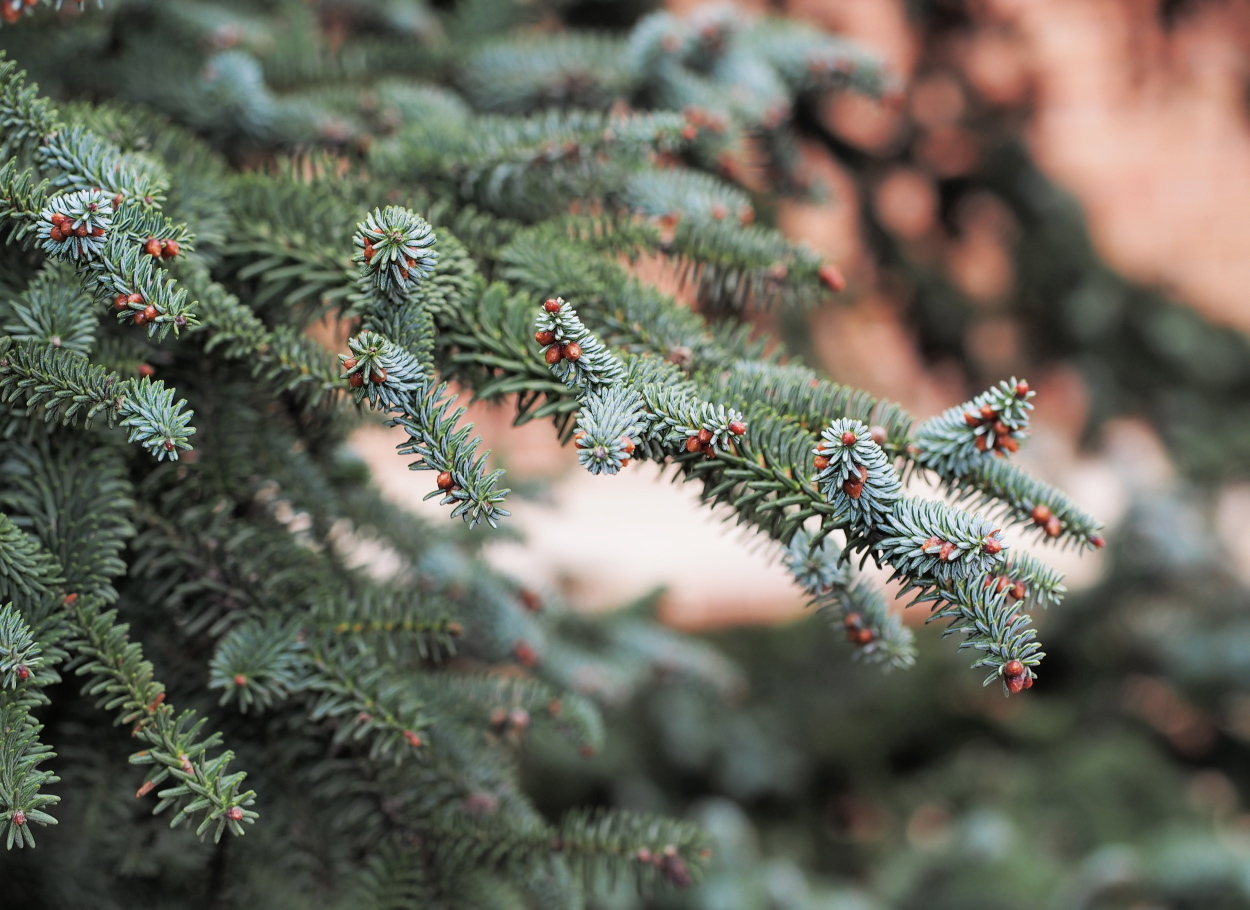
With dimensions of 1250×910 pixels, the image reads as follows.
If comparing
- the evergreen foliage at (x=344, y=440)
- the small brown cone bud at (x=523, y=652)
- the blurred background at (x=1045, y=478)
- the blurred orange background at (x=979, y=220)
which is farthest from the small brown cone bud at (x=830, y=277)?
the blurred background at (x=1045, y=478)

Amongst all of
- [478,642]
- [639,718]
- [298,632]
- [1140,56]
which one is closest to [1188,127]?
[1140,56]

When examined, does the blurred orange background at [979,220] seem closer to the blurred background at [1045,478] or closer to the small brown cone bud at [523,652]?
the blurred background at [1045,478]

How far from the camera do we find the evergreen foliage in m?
0.54

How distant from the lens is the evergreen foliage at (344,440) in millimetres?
536

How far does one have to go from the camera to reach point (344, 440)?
0.85 metres

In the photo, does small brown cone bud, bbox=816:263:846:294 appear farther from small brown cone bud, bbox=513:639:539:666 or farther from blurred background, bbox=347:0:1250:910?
blurred background, bbox=347:0:1250:910

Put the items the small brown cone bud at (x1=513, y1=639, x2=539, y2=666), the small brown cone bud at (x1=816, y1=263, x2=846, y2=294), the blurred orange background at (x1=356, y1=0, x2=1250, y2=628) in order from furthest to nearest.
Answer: the blurred orange background at (x1=356, y1=0, x2=1250, y2=628), the small brown cone bud at (x1=513, y1=639, x2=539, y2=666), the small brown cone bud at (x1=816, y1=263, x2=846, y2=294)

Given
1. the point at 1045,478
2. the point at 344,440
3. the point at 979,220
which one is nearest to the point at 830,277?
the point at 344,440

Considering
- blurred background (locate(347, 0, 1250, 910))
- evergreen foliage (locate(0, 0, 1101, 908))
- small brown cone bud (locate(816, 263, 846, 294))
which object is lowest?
evergreen foliage (locate(0, 0, 1101, 908))

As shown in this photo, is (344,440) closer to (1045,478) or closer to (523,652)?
(523,652)

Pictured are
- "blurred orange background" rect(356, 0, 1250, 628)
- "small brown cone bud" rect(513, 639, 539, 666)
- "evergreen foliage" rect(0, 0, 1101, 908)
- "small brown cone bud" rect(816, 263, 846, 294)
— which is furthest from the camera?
"blurred orange background" rect(356, 0, 1250, 628)

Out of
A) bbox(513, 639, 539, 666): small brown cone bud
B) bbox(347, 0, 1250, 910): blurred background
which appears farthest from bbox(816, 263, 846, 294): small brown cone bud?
bbox(347, 0, 1250, 910): blurred background

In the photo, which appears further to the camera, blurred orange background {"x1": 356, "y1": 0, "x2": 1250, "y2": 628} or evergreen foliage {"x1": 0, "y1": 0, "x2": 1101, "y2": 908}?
blurred orange background {"x1": 356, "y1": 0, "x2": 1250, "y2": 628}

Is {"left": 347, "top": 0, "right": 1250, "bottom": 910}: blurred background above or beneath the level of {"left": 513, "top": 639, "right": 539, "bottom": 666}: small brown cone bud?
above
